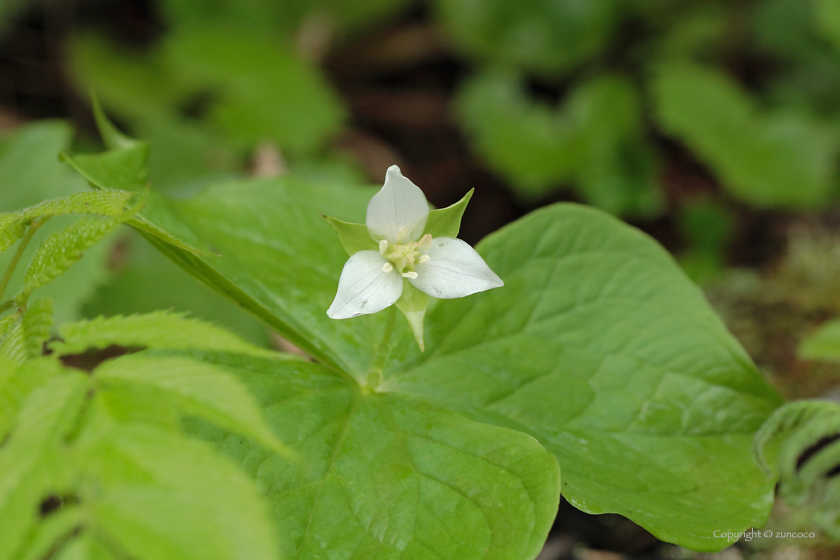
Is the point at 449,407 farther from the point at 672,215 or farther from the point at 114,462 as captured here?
the point at 672,215

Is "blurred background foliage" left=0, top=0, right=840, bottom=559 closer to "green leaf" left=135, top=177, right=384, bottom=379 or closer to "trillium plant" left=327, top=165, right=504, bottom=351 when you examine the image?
"green leaf" left=135, top=177, right=384, bottom=379

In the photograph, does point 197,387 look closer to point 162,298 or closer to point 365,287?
point 365,287

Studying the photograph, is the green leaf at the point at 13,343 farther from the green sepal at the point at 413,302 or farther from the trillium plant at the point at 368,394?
the green sepal at the point at 413,302

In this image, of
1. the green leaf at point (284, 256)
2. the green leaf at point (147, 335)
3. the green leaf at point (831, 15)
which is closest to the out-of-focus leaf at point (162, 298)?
the green leaf at point (284, 256)

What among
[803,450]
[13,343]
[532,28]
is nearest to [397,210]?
[13,343]

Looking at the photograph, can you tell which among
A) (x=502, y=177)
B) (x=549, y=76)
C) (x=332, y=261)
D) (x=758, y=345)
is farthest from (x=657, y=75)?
(x=332, y=261)
